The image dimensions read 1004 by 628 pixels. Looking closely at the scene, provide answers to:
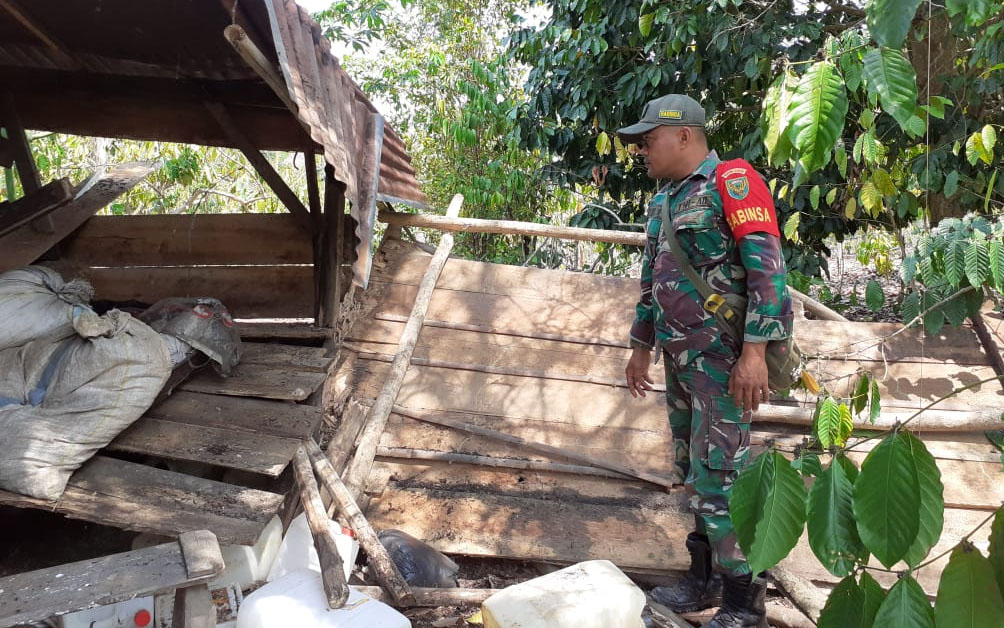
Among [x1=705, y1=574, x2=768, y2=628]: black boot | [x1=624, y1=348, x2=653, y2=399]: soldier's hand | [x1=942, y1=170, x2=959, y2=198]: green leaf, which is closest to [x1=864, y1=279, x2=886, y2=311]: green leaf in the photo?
[x1=942, y1=170, x2=959, y2=198]: green leaf

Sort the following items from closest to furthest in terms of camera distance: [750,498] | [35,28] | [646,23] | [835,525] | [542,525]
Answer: [835,525] < [750,498] < [542,525] < [35,28] < [646,23]

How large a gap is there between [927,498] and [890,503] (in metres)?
0.09

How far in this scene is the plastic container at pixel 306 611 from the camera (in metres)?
2.13

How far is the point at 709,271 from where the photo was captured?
257cm

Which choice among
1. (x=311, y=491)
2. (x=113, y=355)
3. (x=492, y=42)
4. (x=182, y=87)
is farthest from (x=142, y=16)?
(x=492, y=42)

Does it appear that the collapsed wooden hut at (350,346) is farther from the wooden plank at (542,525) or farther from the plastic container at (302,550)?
the plastic container at (302,550)

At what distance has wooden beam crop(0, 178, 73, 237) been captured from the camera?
3803 mm

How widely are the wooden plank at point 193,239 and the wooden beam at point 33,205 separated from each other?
0.50m

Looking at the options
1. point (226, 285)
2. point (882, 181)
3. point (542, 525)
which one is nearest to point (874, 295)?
point (882, 181)

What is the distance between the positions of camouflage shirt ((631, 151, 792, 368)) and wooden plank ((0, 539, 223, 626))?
177 cm

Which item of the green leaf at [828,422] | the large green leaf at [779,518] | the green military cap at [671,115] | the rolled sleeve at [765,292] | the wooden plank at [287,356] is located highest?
the green military cap at [671,115]

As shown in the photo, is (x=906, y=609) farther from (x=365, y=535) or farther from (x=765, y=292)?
(x=365, y=535)

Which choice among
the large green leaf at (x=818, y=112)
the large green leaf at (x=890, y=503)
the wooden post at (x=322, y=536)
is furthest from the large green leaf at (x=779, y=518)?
the wooden post at (x=322, y=536)

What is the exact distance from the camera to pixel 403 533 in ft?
9.91
